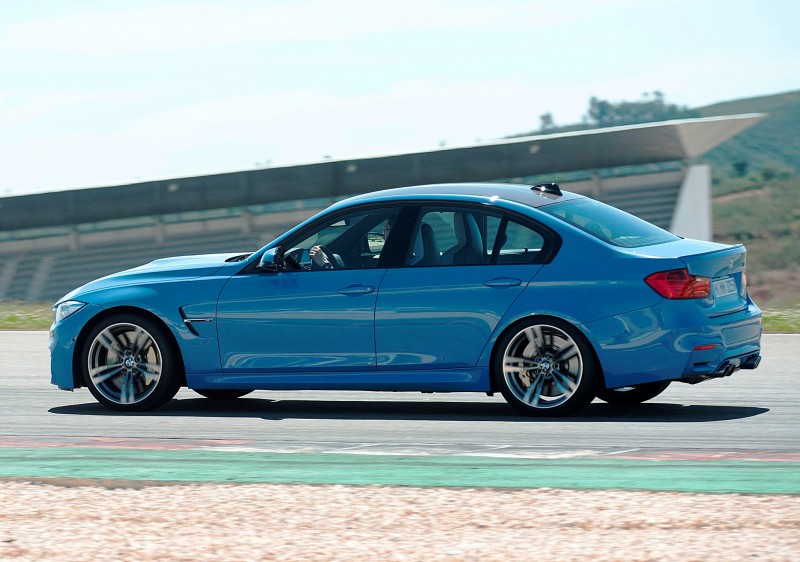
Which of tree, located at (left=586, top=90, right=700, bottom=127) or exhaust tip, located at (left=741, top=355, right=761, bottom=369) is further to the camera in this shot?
tree, located at (left=586, top=90, right=700, bottom=127)

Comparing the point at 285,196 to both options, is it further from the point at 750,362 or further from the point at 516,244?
the point at 750,362

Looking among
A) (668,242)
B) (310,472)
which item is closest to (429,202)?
(668,242)

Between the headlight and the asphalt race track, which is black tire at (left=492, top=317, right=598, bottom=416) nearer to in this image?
the asphalt race track

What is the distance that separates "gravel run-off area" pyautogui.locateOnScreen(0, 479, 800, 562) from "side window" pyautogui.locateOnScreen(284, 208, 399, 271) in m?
2.79

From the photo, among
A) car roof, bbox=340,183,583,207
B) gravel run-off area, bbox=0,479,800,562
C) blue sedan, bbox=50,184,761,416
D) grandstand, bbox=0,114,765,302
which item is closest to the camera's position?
gravel run-off area, bbox=0,479,800,562

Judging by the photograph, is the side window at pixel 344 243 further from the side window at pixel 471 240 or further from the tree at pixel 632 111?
the tree at pixel 632 111

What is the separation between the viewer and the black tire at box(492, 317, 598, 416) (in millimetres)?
8461

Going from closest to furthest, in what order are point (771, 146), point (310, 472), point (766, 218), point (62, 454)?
point (310, 472), point (62, 454), point (766, 218), point (771, 146)

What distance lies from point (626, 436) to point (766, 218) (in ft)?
220

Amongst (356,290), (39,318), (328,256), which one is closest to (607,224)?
(356,290)

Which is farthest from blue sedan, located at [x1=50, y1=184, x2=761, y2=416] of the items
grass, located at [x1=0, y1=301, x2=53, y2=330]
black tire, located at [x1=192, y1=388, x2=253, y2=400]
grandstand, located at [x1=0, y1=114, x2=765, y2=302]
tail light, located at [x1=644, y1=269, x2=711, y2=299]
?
grandstand, located at [x1=0, y1=114, x2=765, y2=302]

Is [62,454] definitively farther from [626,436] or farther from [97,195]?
[97,195]

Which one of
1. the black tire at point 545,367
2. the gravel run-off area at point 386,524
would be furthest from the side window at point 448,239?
the gravel run-off area at point 386,524

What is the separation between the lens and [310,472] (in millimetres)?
7004
